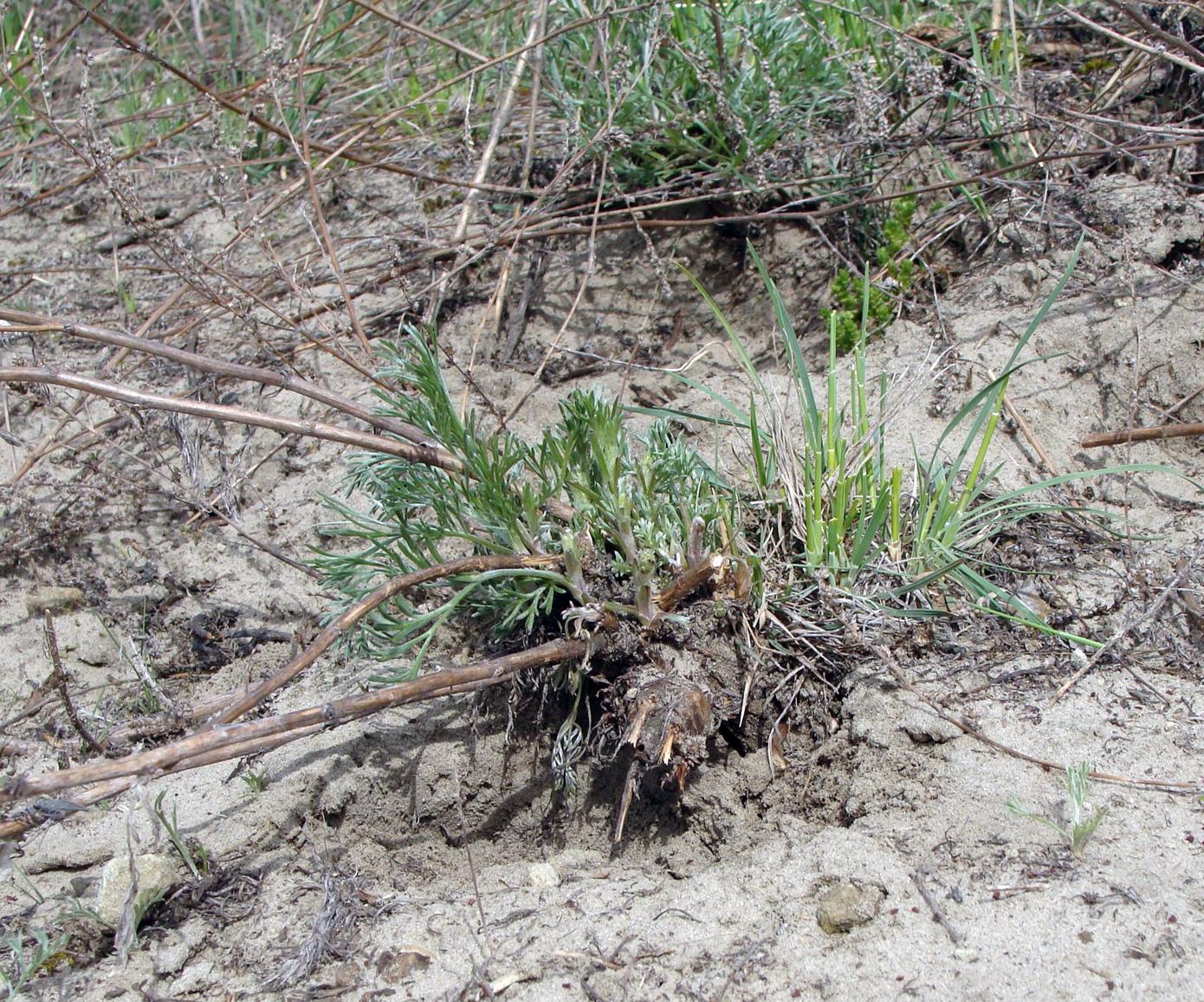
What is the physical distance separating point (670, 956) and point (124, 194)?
2.30 metres

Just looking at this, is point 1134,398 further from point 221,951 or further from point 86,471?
point 86,471

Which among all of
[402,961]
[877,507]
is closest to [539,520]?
[877,507]

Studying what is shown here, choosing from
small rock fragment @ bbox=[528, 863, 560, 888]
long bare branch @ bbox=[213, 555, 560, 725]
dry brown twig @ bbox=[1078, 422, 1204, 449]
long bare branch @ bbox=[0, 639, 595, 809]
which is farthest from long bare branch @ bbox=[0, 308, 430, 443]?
dry brown twig @ bbox=[1078, 422, 1204, 449]

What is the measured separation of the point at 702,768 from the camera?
86.2 inches

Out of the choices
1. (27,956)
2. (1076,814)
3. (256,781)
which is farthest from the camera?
(256,781)

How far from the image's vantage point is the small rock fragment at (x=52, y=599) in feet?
9.12

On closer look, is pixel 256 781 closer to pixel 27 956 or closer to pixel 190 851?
pixel 190 851

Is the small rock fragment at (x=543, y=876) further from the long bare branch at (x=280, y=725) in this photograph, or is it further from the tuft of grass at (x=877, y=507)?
the tuft of grass at (x=877, y=507)

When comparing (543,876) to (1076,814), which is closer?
(1076,814)

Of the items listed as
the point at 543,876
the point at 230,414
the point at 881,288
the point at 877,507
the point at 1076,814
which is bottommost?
the point at 543,876

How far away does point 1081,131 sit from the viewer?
9.96 ft

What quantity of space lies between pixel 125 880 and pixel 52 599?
1.10 meters

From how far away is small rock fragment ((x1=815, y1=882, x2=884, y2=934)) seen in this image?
1699 millimetres

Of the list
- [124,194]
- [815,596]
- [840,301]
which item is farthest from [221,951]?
[840,301]
